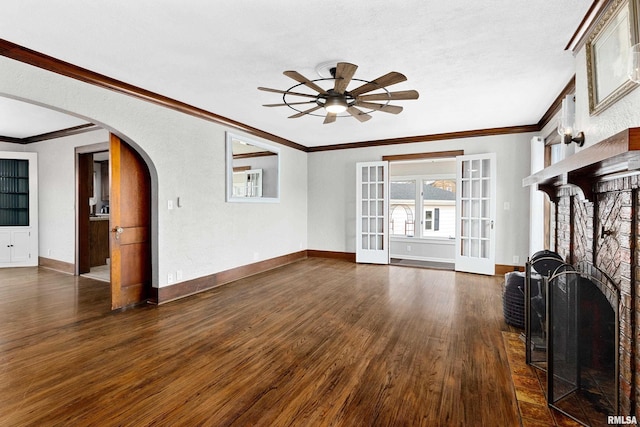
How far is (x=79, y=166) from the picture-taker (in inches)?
210

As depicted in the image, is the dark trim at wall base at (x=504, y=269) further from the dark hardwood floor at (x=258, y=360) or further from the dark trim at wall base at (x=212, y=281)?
the dark trim at wall base at (x=212, y=281)

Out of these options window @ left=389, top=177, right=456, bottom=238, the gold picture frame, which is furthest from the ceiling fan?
window @ left=389, top=177, right=456, bottom=238

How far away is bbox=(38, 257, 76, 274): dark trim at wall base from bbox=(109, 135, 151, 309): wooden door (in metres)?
2.50

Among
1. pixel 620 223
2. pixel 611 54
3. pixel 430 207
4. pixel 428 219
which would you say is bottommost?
pixel 428 219

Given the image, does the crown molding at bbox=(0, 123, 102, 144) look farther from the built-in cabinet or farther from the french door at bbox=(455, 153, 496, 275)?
the french door at bbox=(455, 153, 496, 275)

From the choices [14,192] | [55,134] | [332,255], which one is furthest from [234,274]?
[14,192]

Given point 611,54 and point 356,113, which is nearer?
point 611,54

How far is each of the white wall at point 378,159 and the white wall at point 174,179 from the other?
3.65ft

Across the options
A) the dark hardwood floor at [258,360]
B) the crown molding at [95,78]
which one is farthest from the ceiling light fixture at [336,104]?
the dark hardwood floor at [258,360]

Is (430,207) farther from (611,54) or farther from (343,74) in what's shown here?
(611,54)

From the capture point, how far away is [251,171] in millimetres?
5438

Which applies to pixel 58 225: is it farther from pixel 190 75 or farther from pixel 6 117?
pixel 190 75

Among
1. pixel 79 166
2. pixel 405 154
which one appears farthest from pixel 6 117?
pixel 405 154

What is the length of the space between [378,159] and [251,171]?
102 inches
